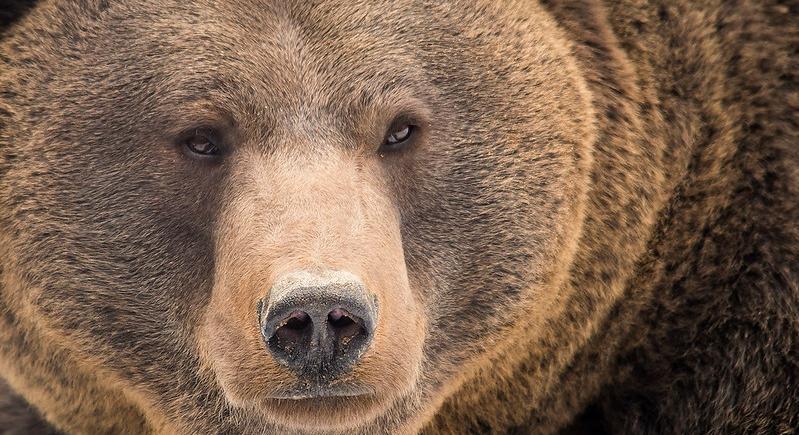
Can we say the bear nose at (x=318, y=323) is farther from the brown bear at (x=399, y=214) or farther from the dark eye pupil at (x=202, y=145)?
the dark eye pupil at (x=202, y=145)

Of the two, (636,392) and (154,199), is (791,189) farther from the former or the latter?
(154,199)

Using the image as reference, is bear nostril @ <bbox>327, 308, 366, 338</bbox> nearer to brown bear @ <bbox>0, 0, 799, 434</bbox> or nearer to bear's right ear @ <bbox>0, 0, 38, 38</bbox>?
brown bear @ <bbox>0, 0, 799, 434</bbox>

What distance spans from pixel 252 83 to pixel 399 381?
1165mm

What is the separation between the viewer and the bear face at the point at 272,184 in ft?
13.2

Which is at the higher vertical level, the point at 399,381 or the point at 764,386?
the point at 399,381

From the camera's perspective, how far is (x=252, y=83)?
4152 millimetres

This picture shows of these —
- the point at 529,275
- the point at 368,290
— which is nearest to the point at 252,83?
the point at 368,290

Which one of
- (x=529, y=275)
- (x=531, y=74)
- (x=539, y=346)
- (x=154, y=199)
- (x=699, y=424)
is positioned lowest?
(x=699, y=424)

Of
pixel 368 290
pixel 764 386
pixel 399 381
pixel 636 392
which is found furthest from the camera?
pixel 636 392

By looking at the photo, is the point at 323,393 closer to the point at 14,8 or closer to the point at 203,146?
the point at 203,146

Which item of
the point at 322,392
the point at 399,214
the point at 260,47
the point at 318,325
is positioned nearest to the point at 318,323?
the point at 318,325

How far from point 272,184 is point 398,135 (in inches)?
22.2

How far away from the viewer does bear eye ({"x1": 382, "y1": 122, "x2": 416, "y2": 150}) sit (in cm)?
432

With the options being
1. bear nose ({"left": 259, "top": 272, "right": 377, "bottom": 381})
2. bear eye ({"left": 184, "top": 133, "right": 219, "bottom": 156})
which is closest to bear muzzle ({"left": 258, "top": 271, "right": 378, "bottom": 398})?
bear nose ({"left": 259, "top": 272, "right": 377, "bottom": 381})
